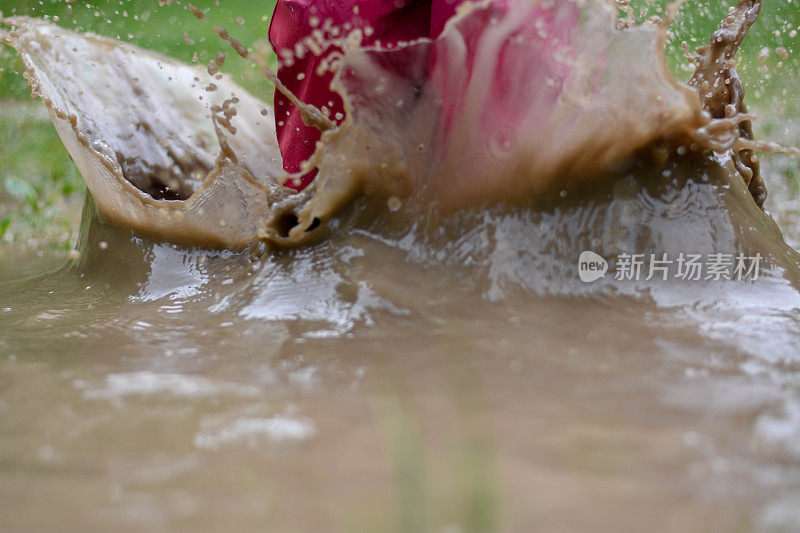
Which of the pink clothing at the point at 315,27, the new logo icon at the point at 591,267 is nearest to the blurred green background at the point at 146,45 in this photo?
the pink clothing at the point at 315,27

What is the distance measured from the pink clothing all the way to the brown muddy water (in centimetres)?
38

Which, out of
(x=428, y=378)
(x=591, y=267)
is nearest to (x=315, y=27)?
(x=591, y=267)

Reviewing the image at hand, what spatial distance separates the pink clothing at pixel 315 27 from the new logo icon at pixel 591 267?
2.02 ft

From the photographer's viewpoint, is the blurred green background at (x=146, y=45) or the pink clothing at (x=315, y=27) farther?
the blurred green background at (x=146, y=45)

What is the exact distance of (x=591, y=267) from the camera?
1517 millimetres

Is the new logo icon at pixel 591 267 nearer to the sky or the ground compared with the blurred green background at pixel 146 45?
nearer to the ground

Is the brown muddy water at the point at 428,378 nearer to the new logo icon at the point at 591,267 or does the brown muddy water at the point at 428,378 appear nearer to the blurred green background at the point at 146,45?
the new logo icon at the point at 591,267

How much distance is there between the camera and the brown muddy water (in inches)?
30.0

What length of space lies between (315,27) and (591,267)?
884 millimetres

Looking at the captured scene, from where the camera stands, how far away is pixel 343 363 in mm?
1173

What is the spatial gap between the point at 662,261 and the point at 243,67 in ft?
14.9

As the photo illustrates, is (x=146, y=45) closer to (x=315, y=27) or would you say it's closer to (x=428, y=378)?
(x=315, y=27)

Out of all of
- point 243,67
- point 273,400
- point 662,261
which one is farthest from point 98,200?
point 243,67

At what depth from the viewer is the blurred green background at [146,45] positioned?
302 cm
